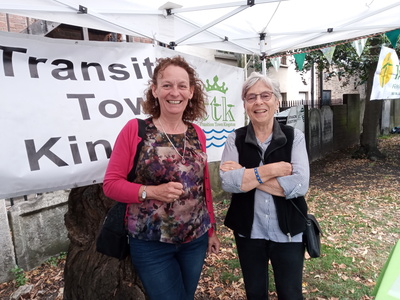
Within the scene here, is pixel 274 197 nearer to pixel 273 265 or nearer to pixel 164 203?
pixel 273 265

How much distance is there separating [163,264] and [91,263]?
3.28ft

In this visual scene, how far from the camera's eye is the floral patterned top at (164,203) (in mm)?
1669

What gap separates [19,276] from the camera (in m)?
3.53

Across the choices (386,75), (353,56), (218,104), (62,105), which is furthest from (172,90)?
(353,56)

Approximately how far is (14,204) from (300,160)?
11.0 ft

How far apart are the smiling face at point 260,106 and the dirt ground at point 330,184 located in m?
2.03

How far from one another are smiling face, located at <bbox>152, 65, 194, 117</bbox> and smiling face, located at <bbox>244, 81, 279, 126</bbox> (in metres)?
0.45

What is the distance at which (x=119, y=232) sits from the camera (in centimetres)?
174

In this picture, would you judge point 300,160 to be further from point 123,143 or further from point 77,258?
point 77,258

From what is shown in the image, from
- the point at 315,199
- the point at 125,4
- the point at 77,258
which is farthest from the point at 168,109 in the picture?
the point at 315,199

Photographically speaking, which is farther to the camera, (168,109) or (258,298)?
(258,298)

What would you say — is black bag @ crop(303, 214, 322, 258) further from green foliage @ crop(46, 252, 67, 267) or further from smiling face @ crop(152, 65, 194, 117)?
green foliage @ crop(46, 252, 67, 267)

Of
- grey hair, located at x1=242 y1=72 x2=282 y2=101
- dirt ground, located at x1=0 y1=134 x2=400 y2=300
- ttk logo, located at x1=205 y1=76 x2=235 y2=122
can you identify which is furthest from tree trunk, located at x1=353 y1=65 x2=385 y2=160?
grey hair, located at x1=242 y1=72 x2=282 y2=101

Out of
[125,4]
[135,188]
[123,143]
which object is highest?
A: [125,4]
